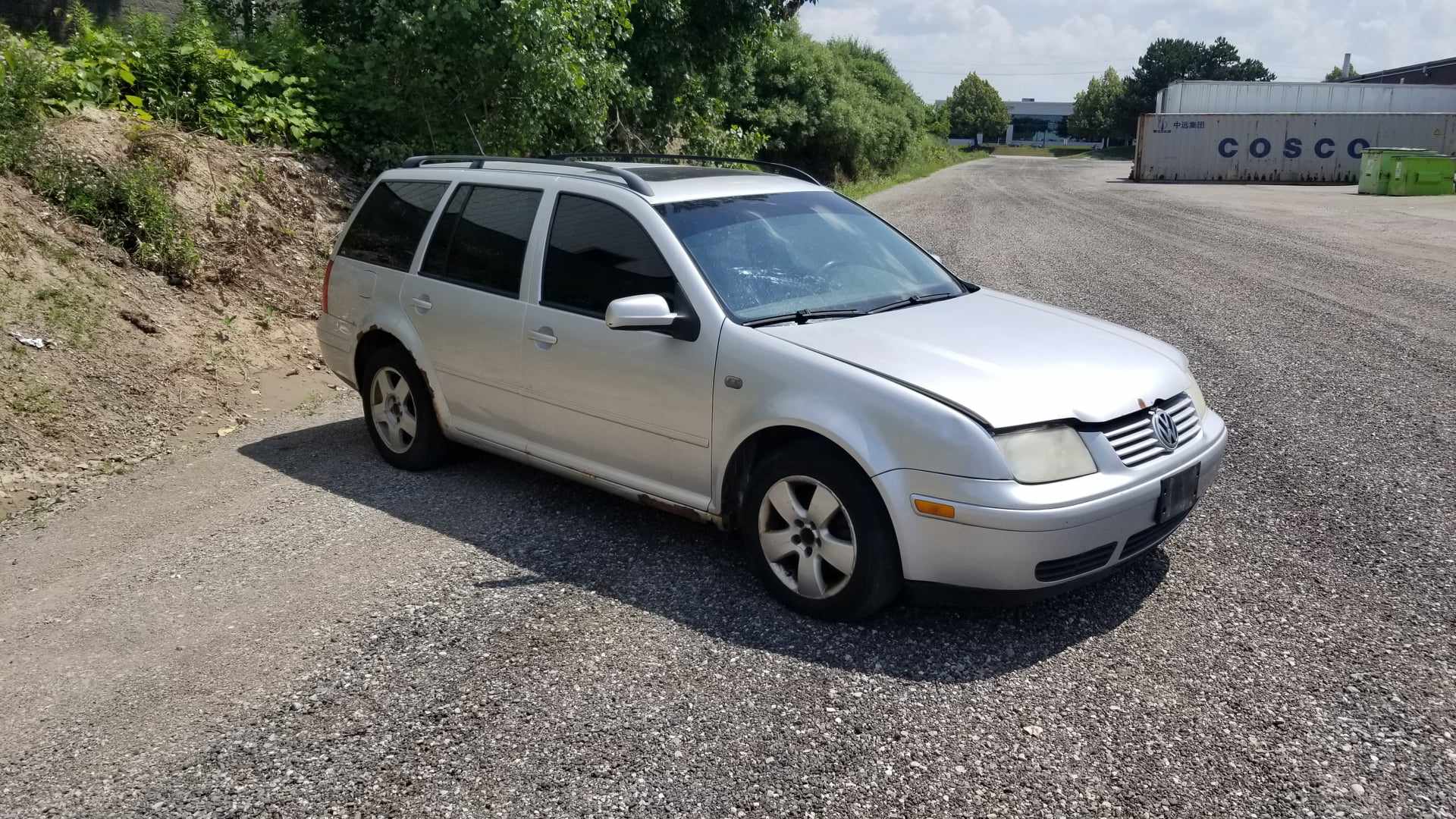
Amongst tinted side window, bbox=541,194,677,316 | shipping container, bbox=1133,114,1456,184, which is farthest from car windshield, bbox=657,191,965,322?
shipping container, bbox=1133,114,1456,184

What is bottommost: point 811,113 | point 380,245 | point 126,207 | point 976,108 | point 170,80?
point 380,245

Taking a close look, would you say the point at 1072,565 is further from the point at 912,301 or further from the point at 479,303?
the point at 479,303

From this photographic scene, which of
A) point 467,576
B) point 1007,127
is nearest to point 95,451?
point 467,576

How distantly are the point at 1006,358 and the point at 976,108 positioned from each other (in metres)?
142

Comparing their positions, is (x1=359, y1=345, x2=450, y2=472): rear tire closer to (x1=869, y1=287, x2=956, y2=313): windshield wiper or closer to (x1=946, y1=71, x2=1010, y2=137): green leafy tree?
(x1=869, y1=287, x2=956, y2=313): windshield wiper

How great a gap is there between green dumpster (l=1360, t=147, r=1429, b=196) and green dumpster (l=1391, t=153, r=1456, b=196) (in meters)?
0.24

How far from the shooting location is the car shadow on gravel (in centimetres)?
402

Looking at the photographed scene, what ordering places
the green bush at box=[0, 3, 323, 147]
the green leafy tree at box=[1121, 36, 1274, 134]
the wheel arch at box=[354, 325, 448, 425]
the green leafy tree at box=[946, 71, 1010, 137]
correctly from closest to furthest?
1. the wheel arch at box=[354, 325, 448, 425]
2. the green bush at box=[0, 3, 323, 147]
3. the green leafy tree at box=[1121, 36, 1274, 134]
4. the green leafy tree at box=[946, 71, 1010, 137]

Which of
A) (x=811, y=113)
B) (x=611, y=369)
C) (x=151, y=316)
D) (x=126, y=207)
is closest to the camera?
(x=611, y=369)

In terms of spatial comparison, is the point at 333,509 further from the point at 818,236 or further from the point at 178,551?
the point at 818,236

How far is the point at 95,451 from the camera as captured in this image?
660 cm

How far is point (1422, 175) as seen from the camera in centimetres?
3162

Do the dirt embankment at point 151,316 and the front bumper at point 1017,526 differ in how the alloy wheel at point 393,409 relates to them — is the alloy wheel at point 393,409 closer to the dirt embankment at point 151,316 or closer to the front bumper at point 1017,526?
A: the dirt embankment at point 151,316

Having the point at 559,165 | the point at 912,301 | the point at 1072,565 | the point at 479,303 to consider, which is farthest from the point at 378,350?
the point at 1072,565
